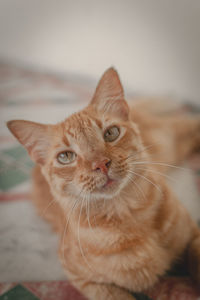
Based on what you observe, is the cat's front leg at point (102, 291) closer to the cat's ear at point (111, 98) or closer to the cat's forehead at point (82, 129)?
the cat's forehead at point (82, 129)

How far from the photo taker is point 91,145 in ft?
3.12

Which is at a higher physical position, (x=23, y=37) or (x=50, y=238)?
(x=23, y=37)

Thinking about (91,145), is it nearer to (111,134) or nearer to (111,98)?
(111,134)

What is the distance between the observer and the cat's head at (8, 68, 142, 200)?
2.96ft

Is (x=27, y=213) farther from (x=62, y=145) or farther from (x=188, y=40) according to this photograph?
(x=188, y=40)

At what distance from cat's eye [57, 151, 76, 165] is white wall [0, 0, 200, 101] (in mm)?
433

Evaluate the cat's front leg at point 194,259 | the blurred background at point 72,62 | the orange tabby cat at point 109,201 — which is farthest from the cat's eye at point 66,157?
the cat's front leg at point 194,259

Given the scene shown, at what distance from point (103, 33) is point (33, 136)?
0.55 metres

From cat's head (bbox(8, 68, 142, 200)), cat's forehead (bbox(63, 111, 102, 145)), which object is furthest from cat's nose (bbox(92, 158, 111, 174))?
cat's forehead (bbox(63, 111, 102, 145))

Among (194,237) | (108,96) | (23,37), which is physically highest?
(23,37)

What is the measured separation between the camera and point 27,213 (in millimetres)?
1547

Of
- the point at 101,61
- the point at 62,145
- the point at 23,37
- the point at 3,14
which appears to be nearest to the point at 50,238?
the point at 62,145

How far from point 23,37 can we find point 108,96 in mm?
564

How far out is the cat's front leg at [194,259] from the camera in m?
0.98
